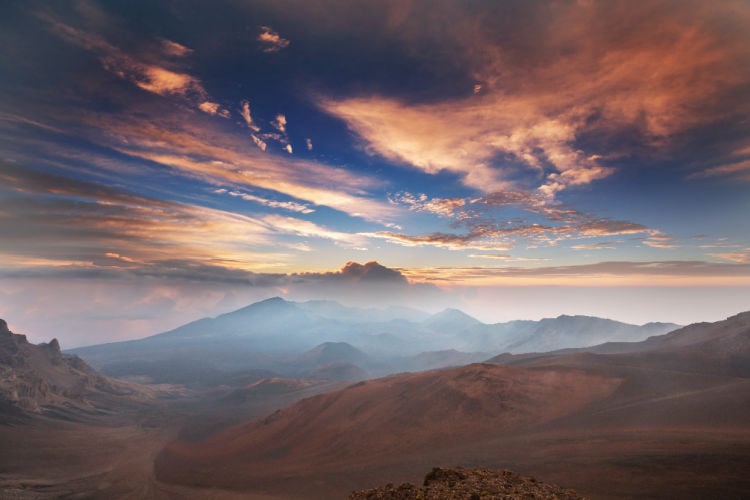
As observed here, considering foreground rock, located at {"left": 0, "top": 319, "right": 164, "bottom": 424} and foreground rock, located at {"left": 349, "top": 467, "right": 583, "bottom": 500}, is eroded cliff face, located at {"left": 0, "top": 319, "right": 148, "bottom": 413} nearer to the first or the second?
foreground rock, located at {"left": 0, "top": 319, "right": 164, "bottom": 424}

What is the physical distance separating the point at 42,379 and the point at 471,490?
18756cm

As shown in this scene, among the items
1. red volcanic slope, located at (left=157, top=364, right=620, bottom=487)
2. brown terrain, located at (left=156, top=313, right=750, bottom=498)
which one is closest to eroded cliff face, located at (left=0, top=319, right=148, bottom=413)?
brown terrain, located at (left=156, top=313, right=750, bottom=498)

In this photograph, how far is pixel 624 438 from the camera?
38.7m

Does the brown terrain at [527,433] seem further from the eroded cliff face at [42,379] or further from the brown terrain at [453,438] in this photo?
the eroded cliff face at [42,379]

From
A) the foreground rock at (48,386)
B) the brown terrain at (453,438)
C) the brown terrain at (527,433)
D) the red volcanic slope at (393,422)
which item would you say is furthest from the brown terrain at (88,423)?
the brown terrain at (527,433)

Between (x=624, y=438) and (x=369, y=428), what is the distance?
143 ft

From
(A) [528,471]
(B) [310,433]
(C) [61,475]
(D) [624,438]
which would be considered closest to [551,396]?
(D) [624,438]

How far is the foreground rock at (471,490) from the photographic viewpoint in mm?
17453

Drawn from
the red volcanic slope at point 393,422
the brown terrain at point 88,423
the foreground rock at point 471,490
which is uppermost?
the foreground rock at point 471,490

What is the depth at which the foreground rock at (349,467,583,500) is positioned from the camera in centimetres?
1745

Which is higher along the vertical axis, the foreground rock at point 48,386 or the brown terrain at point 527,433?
the brown terrain at point 527,433

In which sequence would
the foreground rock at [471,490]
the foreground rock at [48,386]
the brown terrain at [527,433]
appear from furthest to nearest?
the foreground rock at [48,386], the brown terrain at [527,433], the foreground rock at [471,490]

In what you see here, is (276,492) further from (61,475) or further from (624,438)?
(61,475)

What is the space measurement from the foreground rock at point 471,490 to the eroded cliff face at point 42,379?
525 ft
